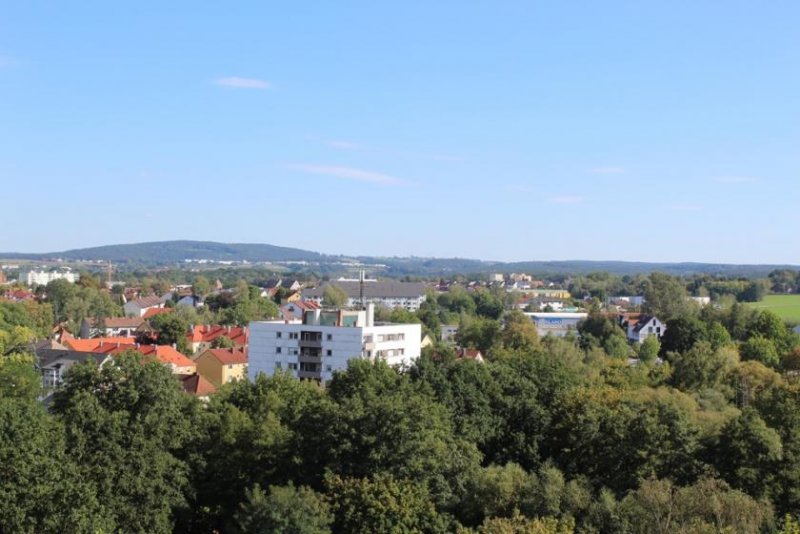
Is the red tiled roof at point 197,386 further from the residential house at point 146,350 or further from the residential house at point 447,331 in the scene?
the residential house at point 447,331

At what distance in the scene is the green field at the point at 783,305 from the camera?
110312 mm

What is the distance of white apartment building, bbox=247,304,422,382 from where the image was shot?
167 ft

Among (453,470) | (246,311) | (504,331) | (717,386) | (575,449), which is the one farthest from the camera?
(246,311)

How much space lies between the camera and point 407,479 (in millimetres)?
25250

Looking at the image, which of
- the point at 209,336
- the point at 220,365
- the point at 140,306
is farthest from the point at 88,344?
the point at 140,306

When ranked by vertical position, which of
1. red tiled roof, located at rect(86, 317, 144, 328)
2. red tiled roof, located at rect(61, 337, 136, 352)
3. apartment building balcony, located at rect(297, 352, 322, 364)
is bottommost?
red tiled roof, located at rect(86, 317, 144, 328)

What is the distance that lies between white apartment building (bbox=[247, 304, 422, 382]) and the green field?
207 ft

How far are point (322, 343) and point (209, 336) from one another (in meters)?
29.1

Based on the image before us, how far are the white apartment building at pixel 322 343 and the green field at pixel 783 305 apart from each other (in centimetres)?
6307

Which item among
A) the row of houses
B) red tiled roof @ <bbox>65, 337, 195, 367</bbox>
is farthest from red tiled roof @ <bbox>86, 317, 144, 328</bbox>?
the row of houses

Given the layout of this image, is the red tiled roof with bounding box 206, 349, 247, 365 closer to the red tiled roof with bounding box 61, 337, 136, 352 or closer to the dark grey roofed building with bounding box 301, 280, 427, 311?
the red tiled roof with bounding box 61, 337, 136, 352

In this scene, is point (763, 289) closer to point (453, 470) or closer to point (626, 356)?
point (626, 356)

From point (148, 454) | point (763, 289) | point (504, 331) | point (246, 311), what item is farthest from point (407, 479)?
point (763, 289)

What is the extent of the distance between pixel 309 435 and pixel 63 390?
23.7 ft
